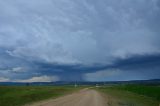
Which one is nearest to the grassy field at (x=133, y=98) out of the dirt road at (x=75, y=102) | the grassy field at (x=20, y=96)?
the dirt road at (x=75, y=102)

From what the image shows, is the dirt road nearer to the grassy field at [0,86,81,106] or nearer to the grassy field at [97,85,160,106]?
the grassy field at [97,85,160,106]

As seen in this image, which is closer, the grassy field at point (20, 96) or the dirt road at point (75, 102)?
the dirt road at point (75, 102)

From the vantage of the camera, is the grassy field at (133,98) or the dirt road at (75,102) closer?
the dirt road at (75,102)

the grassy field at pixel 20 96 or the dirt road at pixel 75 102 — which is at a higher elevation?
the grassy field at pixel 20 96

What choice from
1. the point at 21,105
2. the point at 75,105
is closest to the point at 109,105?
the point at 75,105

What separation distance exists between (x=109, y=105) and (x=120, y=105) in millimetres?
1352

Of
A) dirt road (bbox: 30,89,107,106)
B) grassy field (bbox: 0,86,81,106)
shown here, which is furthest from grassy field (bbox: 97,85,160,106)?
grassy field (bbox: 0,86,81,106)

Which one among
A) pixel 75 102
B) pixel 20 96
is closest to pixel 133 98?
pixel 75 102

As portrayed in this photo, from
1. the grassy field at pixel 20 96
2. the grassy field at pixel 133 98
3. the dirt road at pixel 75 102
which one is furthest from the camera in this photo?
the grassy field at pixel 133 98

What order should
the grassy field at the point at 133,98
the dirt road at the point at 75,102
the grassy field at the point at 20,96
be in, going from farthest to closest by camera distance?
the grassy field at the point at 133,98, the grassy field at the point at 20,96, the dirt road at the point at 75,102

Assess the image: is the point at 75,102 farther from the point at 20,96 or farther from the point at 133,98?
the point at 133,98

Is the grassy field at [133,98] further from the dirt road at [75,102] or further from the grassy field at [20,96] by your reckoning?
the grassy field at [20,96]

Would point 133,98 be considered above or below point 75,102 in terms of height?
above

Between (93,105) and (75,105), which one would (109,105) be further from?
(75,105)
